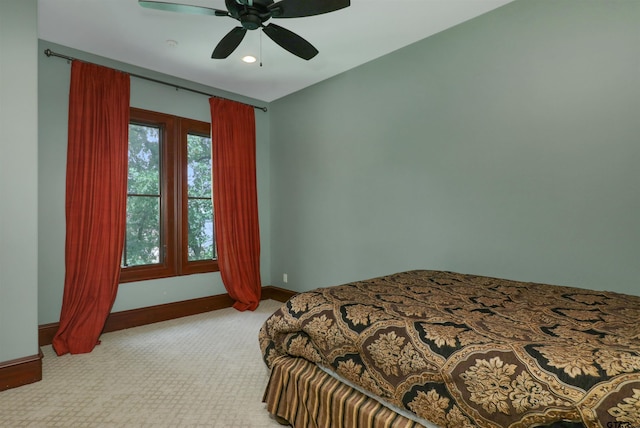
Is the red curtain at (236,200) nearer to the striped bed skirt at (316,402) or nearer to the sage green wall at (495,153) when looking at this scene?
the sage green wall at (495,153)

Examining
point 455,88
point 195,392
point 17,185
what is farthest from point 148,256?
point 455,88

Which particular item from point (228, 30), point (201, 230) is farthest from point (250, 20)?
point (201, 230)

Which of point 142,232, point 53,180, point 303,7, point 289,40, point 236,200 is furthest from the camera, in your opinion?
point 236,200

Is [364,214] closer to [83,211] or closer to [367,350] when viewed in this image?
[367,350]

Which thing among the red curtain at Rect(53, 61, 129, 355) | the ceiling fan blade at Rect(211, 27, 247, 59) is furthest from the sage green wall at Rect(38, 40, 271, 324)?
the ceiling fan blade at Rect(211, 27, 247, 59)

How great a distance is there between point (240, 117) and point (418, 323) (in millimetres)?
3757

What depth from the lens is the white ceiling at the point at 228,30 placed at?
8.65 ft

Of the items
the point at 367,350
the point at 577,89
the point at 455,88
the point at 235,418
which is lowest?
the point at 235,418

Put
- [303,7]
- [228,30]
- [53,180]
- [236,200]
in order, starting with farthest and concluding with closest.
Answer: [236,200], [53,180], [228,30], [303,7]

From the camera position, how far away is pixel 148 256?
12.5 ft

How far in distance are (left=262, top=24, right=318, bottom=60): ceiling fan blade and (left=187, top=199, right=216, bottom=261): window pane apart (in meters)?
2.42

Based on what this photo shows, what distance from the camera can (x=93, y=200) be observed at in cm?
321

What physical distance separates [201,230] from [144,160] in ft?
3.42

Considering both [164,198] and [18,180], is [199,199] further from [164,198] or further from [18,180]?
[18,180]
